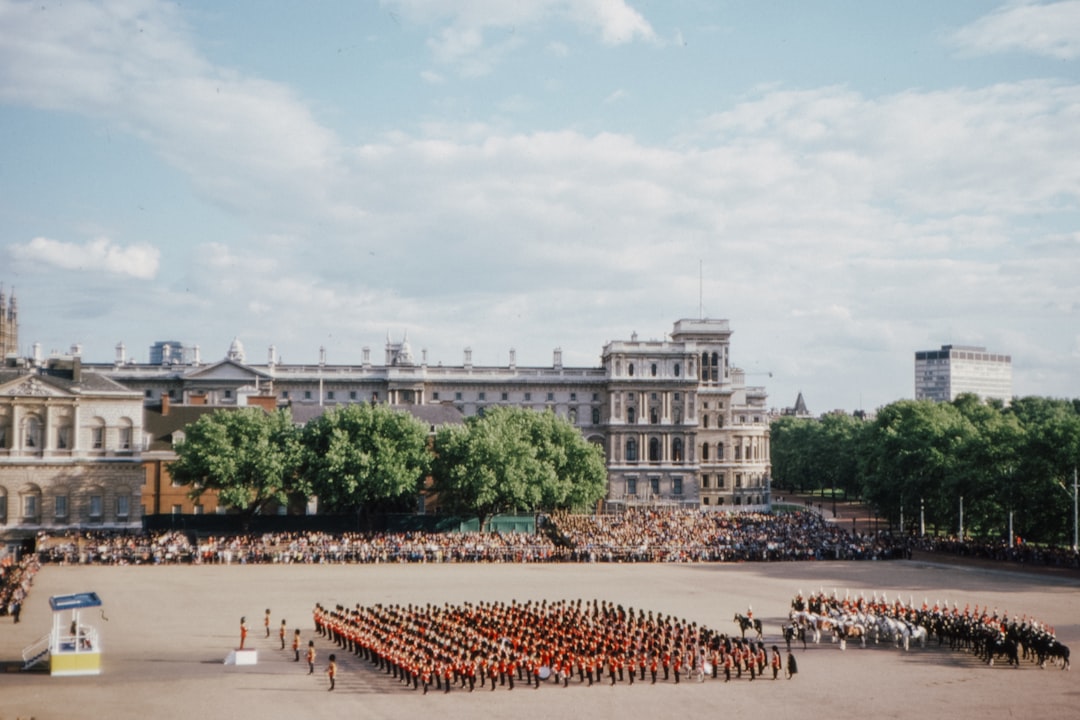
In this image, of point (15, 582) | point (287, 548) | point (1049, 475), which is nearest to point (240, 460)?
point (287, 548)

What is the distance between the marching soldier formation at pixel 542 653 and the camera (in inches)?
1192

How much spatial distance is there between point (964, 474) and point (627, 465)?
48677 millimetres

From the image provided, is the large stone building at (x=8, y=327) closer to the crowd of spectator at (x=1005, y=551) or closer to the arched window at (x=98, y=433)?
the arched window at (x=98, y=433)

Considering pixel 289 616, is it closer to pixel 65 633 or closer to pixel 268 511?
pixel 65 633

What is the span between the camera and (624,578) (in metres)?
56.7

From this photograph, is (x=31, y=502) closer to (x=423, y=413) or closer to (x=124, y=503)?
(x=124, y=503)

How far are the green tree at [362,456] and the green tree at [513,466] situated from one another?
235 cm

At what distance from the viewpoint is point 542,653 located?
3102cm

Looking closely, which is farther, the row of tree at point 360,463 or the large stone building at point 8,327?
the large stone building at point 8,327

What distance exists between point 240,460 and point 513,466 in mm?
18484

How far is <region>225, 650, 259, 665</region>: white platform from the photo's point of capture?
32.6m

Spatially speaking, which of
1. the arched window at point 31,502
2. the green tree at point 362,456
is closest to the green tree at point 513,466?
the green tree at point 362,456

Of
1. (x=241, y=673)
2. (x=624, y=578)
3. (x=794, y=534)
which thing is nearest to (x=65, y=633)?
(x=241, y=673)

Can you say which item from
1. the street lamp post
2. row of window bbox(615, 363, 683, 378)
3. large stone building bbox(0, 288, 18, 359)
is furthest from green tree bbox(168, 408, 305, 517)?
large stone building bbox(0, 288, 18, 359)
